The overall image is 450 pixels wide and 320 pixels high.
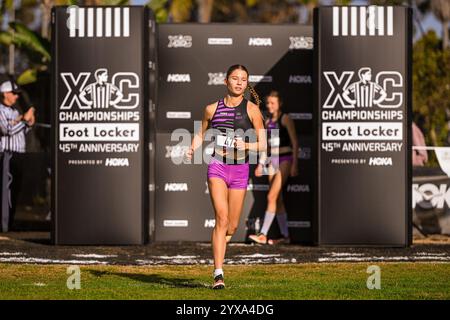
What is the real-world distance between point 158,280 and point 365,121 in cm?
574

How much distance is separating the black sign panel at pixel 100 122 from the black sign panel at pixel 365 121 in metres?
2.86

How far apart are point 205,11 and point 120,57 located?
3602 cm

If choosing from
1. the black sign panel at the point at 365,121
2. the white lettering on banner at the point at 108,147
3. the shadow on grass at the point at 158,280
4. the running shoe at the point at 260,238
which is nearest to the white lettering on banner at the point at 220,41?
the black sign panel at the point at 365,121

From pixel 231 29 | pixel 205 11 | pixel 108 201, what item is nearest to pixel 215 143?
pixel 108 201

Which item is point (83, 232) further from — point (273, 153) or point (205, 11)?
point (205, 11)

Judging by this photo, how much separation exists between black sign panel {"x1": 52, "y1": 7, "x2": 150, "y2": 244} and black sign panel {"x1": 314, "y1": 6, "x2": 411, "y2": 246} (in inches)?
113

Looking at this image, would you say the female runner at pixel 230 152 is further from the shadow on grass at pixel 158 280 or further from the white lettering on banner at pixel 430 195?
the white lettering on banner at pixel 430 195

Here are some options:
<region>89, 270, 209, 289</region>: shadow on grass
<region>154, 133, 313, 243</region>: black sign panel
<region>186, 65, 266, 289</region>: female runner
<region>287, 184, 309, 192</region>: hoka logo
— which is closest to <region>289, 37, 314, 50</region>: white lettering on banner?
<region>154, 133, 313, 243</region>: black sign panel

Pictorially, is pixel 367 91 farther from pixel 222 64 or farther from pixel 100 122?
pixel 100 122

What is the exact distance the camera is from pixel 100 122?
18.5m

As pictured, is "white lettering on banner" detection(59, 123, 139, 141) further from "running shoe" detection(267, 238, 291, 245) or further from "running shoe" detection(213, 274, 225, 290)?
"running shoe" detection(213, 274, 225, 290)

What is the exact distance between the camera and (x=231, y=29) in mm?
19672

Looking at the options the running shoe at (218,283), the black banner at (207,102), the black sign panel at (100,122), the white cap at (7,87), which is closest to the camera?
the running shoe at (218,283)

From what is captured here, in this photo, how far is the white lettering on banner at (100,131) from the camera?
18531 mm
